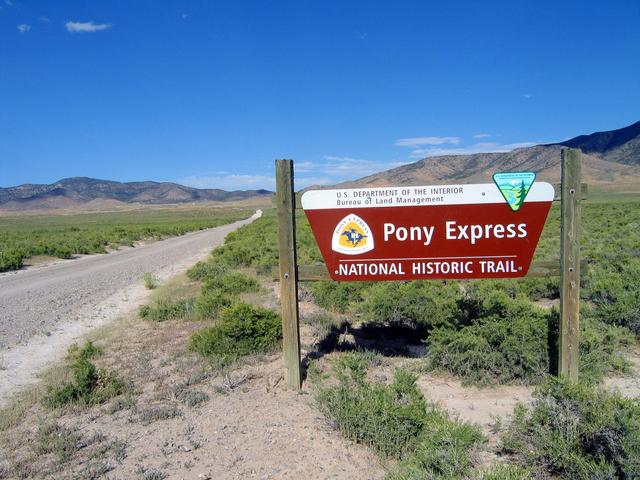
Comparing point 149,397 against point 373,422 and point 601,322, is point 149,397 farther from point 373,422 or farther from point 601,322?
point 601,322

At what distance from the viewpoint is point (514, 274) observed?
5.03m

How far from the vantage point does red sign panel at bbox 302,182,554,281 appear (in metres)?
5.01

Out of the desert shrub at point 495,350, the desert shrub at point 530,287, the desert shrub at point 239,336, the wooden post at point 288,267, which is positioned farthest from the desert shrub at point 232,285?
the desert shrub at point 495,350

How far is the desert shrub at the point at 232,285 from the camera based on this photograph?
1047 cm

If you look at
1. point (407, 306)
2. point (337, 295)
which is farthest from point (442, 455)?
point (337, 295)

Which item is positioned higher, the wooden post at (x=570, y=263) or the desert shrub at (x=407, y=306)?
the wooden post at (x=570, y=263)

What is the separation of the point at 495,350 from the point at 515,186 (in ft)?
5.62

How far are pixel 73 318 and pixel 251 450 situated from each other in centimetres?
A: 716

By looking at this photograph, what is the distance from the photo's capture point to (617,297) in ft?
23.6

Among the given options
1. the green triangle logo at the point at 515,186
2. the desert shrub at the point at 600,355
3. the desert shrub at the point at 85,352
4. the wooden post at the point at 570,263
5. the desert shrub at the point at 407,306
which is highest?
the green triangle logo at the point at 515,186

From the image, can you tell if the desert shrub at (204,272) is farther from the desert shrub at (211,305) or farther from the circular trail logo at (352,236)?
the circular trail logo at (352,236)

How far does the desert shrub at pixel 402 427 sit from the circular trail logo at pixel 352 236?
3.98 ft

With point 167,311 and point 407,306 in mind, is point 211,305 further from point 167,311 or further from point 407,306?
point 407,306

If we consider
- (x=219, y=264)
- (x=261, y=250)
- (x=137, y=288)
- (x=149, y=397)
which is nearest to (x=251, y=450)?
(x=149, y=397)
